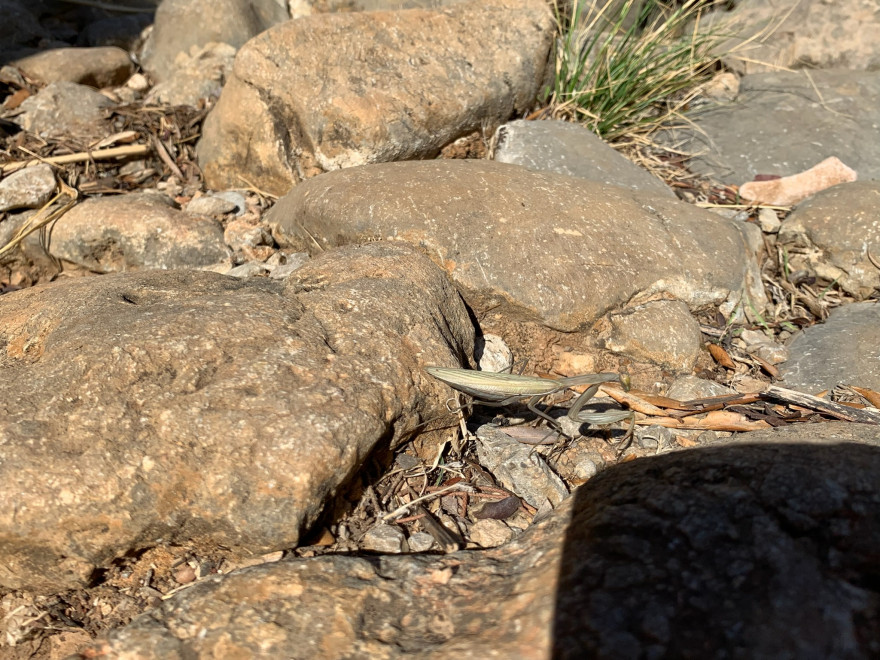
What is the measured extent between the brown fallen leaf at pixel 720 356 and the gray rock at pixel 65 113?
320 centimetres

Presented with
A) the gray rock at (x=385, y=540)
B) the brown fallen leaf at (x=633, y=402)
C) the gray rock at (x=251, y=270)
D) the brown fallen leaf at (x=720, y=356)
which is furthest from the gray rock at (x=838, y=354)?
the gray rock at (x=251, y=270)

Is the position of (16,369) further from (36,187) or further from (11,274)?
(36,187)

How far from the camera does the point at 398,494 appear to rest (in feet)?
5.89

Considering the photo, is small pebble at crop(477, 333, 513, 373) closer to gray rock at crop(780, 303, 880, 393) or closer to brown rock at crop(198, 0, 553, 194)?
gray rock at crop(780, 303, 880, 393)

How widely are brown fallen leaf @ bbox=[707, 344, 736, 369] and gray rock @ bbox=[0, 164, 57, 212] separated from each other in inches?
115

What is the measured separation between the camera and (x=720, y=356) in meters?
2.44

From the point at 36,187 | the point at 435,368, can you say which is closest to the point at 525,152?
the point at 435,368

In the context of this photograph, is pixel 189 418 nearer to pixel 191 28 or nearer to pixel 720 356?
pixel 720 356

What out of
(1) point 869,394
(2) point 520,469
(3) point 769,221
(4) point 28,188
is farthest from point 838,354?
(4) point 28,188

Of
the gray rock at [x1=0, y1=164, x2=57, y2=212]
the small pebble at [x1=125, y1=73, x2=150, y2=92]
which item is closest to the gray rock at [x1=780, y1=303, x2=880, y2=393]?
the gray rock at [x1=0, y1=164, x2=57, y2=212]

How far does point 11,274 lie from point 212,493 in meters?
2.09

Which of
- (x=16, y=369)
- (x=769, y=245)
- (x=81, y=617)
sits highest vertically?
(x=16, y=369)

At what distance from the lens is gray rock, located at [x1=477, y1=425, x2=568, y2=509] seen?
1835mm

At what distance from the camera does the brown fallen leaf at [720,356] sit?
2.42m
